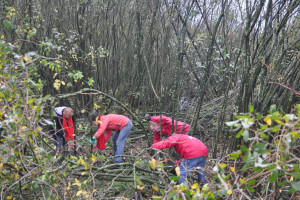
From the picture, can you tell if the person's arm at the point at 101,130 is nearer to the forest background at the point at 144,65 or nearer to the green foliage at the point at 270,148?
the forest background at the point at 144,65

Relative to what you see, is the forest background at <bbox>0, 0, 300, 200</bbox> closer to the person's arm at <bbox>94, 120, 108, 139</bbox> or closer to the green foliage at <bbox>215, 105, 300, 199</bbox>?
the person's arm at <bbox>94, 120, 108, 139</bbox>

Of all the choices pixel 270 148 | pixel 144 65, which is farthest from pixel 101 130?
pixel 270 148

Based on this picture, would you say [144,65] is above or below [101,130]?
above

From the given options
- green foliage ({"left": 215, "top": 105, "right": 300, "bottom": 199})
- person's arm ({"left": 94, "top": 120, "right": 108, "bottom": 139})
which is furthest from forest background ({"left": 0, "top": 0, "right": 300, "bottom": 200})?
green foliage ({"left": 215, "top": 105, "right": 300, "bottom": 199})

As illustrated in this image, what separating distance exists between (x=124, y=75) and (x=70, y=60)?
1.75 metres

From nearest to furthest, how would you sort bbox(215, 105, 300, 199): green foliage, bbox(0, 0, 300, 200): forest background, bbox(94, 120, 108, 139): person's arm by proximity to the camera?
bbox(215, 105, 300, 199): green foliage → bbox(0, 0, 300, 200): forest background → bbox(94, 120, 108, 139): person's arm

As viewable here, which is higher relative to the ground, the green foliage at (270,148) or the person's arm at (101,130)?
the green foliage at (270,148)

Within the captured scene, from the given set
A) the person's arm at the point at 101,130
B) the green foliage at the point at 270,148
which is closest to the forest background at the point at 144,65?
the person's arm at the point at 101,130

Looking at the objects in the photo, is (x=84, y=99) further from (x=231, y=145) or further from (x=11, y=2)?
(x=231, y=145)

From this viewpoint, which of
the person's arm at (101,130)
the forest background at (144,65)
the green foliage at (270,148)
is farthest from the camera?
the person's arm at (101,130)

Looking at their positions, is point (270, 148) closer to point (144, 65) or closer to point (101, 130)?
point (101, 130)

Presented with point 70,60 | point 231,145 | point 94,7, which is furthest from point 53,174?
point 94,7

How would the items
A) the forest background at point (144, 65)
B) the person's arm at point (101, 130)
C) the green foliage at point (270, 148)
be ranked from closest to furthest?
the green foliage at point (270, 148), the forest background at point (144, 65), the person's arm at point (101, 130)

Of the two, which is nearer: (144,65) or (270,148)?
(270,148)
